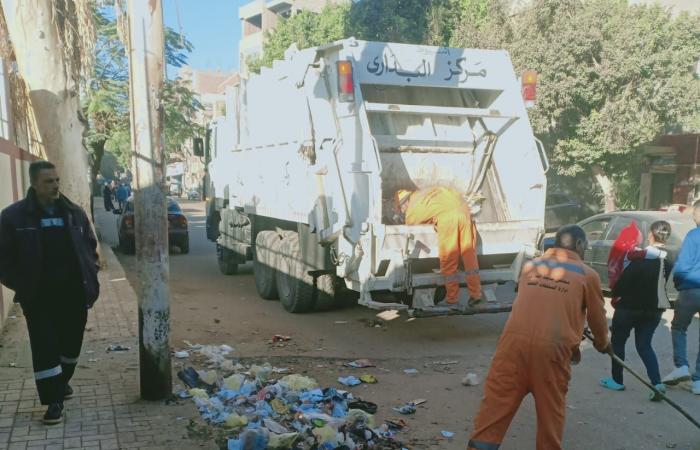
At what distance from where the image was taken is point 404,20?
21.5 m

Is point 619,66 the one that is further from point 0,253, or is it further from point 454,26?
point 0,253

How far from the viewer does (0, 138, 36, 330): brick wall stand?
6.23 metres

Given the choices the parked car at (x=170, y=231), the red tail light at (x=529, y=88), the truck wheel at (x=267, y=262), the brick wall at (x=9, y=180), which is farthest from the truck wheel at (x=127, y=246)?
the red tail light at (x=529, y=88)

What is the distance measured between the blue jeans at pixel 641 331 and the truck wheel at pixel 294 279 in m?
3.60

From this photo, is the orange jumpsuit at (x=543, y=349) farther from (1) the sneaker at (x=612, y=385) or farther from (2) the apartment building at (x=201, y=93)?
(2) the apartment building at (x=201, y=93)

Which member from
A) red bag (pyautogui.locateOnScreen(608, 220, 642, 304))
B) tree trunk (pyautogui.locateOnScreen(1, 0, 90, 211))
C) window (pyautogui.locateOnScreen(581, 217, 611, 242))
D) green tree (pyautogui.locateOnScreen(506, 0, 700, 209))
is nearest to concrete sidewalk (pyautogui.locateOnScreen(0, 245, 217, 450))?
red bag (pyautogui.locateOnScreen(608, 220, 642, 304))

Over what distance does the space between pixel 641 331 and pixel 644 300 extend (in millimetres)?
264

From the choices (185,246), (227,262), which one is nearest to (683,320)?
(227,262)

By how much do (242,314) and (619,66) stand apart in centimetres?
1240

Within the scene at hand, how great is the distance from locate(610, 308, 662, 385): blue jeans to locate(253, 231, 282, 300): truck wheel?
4487 mm

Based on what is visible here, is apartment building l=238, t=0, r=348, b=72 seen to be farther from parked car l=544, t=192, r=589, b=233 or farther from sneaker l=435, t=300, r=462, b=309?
sneaker l=435, t=300, r=462, b=309

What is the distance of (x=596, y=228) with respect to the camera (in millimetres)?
9461

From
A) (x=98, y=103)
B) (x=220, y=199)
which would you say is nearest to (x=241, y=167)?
(x=220, y=199)

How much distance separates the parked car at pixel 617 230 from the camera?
789 centimetres
